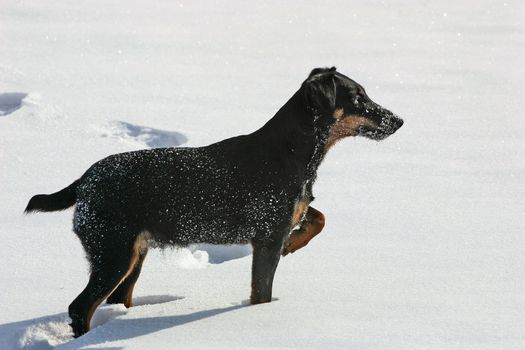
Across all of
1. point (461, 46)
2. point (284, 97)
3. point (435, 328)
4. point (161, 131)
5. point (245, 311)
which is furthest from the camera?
point (461, 46)

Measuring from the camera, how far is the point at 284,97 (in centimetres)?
862

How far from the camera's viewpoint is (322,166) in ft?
22.3

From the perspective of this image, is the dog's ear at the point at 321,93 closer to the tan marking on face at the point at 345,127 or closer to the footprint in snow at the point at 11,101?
the tan marking on face at the point at 345,127

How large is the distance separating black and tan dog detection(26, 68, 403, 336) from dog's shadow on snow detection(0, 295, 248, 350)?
139mm

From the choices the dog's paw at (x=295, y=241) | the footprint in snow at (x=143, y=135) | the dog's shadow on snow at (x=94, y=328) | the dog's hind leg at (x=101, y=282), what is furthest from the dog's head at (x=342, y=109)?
the footprint in snow at (x=143, y=135)

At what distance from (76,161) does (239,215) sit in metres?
2.70

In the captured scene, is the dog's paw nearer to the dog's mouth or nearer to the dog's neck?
the dog's neck

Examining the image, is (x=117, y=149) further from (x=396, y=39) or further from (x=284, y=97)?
(x=396, y=39)

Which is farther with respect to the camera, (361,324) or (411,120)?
(411,120)

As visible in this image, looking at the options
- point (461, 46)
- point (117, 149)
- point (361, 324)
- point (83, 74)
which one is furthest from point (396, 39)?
point (361, 324)

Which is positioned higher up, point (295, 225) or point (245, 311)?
point (295, 225)

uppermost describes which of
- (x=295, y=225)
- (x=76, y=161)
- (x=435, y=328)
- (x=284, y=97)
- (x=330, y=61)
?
(x=330, y=61)

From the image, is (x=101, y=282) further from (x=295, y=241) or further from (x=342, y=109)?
(x=342, y=109)

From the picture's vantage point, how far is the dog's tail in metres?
4.54
